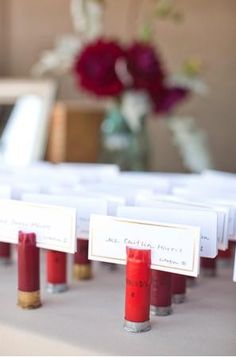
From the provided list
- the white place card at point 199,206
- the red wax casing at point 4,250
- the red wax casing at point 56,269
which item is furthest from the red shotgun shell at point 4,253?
the white place card at point 199,206

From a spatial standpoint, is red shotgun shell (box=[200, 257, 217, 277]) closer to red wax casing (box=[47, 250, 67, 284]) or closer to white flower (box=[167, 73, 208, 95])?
red wax casing (box=[47, 250, 67, 284])

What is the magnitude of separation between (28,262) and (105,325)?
90mm

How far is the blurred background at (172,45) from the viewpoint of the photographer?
4.22ft

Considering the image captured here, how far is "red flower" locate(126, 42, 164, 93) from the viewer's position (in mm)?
886

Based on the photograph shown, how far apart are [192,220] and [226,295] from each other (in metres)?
0.15

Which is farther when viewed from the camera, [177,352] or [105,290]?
[105,290]

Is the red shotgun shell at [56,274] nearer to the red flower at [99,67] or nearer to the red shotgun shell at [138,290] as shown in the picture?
the red shotgun shell at [138,290]

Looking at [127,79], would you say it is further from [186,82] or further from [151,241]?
[151,241]

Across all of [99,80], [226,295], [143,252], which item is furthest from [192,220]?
[99,80]

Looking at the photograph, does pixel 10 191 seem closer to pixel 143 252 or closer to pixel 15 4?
pixel 143 252

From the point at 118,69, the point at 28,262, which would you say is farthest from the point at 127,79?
the point at 28,262

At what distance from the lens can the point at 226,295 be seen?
1.89 ft

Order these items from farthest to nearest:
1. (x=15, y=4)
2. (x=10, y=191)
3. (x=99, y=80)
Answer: (x=15, y=4) → (x=99, y=80) → (x=10, y=191)

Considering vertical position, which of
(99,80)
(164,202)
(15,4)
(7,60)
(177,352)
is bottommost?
(177,352)
